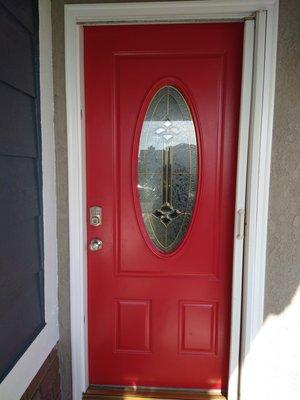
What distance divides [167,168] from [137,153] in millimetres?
184

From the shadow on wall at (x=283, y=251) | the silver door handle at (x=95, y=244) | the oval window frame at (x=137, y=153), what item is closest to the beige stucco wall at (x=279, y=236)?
the shadow on wall at (x=283, y=251)

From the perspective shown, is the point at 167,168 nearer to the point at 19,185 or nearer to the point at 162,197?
the point at 162,197

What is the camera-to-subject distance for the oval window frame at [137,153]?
1508 millimetres

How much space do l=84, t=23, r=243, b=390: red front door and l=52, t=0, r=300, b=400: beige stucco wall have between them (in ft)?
0.49

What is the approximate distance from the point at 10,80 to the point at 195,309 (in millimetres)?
1471

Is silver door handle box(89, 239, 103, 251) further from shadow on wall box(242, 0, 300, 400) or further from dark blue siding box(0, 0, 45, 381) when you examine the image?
shadow on wall box(242, 0, 300, 400)

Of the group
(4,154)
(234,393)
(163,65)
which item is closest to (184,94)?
(163,65)

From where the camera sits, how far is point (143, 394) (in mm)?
1667

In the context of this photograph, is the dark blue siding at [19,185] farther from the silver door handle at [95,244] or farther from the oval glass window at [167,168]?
the oval glass window at [167,168]

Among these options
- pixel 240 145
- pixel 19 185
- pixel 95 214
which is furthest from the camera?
pixel 95 214

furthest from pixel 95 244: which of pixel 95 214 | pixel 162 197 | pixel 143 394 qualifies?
pixel 143 394

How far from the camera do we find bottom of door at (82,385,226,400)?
64.4 inches

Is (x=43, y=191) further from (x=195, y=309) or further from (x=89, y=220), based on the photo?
(x=195, y=309)

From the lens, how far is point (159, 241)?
A: 1599 millimetres
